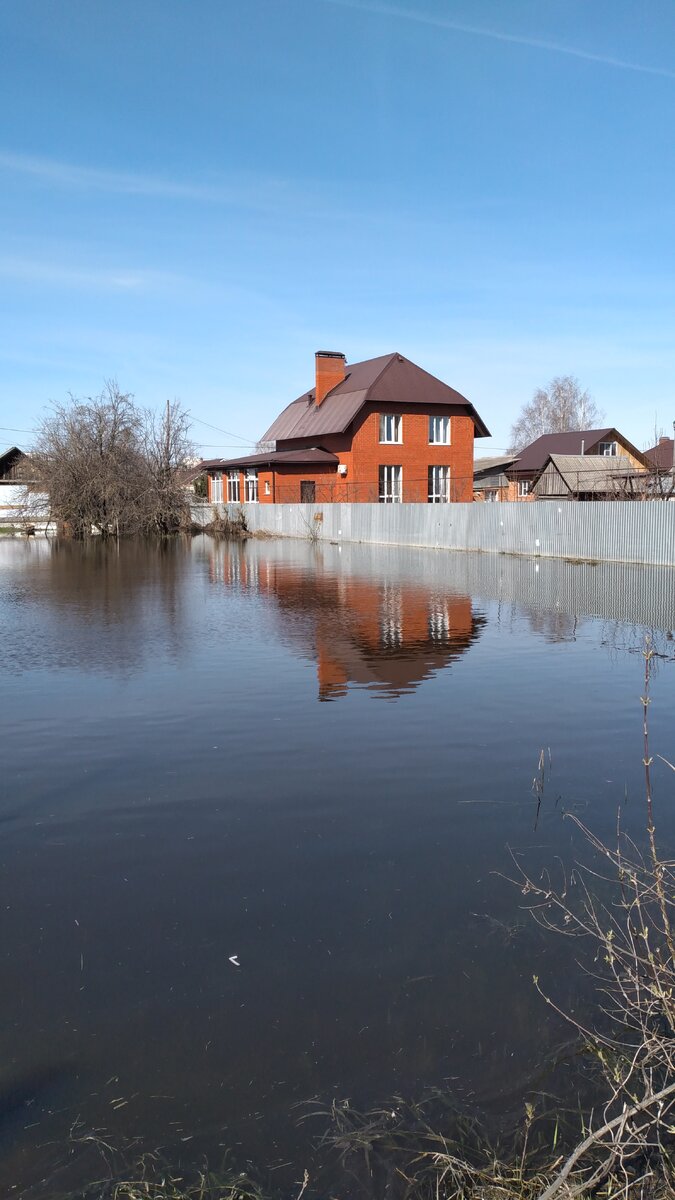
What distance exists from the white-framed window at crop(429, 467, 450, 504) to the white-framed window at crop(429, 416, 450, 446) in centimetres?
134

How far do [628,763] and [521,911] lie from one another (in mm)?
2953

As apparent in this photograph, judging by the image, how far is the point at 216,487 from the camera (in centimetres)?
5806

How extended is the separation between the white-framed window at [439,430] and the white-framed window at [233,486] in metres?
12.6

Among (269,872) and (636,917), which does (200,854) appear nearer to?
(269,872)

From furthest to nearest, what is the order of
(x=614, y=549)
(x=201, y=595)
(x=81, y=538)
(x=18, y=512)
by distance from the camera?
(x=18, y=512), (x=81, y=538), (x=614, y=549), (x=201, y=595)

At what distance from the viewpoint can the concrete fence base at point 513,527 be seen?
2512cm

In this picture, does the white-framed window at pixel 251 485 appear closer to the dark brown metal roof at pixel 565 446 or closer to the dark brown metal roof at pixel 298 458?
the dark brown metal roof at pixel 298 458

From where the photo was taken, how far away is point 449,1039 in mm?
3928

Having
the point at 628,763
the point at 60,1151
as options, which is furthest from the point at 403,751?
the point at 60,1151

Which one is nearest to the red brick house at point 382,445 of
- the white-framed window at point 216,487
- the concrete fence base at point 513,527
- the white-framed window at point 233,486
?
the concrete fence base at point 513,527

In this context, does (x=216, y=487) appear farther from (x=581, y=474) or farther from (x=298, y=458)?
(x=581, y=474)

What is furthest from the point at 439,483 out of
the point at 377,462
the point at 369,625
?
the point at 369,625

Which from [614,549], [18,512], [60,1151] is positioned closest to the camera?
[60,1151]

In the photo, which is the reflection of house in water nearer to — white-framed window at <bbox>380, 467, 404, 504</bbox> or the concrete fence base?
the concrete fence base
